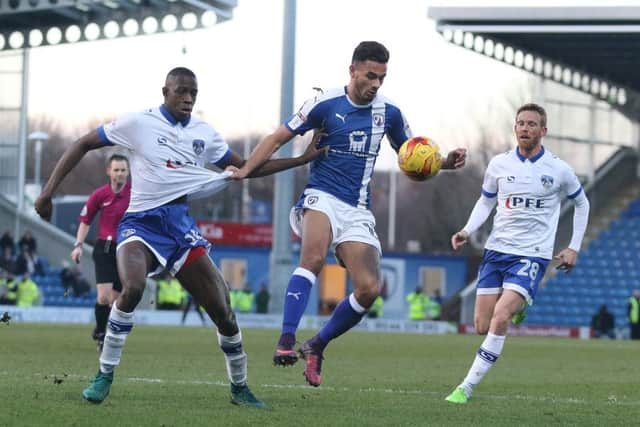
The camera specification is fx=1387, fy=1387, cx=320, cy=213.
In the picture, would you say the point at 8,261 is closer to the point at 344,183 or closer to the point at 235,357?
the point at 344,183

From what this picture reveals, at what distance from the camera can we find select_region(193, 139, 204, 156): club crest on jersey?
9.41 meters

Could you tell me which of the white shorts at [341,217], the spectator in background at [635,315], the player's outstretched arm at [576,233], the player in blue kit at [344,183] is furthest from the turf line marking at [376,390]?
the spectator in background at [635,315]

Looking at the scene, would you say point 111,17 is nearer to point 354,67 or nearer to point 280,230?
point 280,230

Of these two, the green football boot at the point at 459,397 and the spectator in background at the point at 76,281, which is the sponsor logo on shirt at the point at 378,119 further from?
the spectator in background at the point at 76,281

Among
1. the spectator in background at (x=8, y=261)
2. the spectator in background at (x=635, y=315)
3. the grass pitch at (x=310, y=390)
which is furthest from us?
the spectator in background at (x=635, y=315)

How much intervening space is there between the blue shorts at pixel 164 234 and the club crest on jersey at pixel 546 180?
3.37 meters

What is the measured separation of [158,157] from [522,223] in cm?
341

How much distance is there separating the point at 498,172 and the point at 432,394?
191 cm

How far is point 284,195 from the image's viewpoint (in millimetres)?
34750

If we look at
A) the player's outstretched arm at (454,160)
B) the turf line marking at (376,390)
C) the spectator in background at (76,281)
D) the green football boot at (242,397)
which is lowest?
the spectator in background at (76,281)

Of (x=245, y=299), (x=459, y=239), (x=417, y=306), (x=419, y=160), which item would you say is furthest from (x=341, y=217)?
(x=245, y=299)

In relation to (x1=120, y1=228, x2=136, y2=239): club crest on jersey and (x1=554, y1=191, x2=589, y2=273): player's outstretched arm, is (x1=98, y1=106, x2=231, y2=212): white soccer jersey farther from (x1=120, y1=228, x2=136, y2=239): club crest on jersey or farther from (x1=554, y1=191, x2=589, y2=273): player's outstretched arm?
(x1=554, y1=191, x2=589, y2=273): player's outstretched arm

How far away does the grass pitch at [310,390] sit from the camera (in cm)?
866

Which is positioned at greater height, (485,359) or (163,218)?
(163,218)
